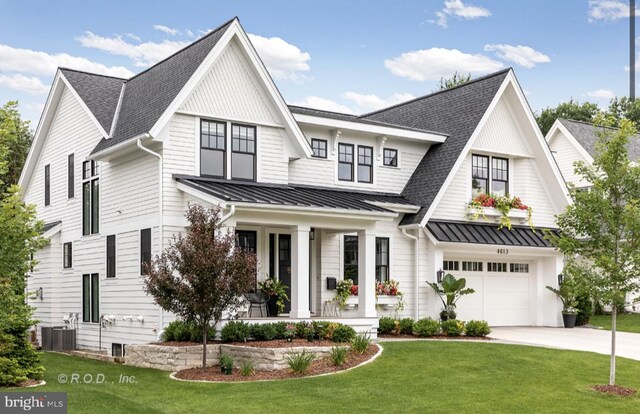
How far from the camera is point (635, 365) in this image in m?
18.6

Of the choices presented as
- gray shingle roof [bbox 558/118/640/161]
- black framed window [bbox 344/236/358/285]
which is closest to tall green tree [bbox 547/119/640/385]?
black framed window [bbox 344/236/358/285]

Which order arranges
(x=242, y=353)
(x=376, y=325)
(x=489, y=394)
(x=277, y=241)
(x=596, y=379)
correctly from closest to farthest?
(x=489, y=394)
(x=596, y=379)
(x=242, y=353)
(x=376, y=325)
(x=277, y=241)

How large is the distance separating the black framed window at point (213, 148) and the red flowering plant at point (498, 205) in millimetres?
8858

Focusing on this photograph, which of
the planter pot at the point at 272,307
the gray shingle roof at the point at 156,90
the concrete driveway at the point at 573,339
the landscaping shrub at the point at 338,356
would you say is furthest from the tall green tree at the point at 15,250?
the concrete driveway at the point at 573,339

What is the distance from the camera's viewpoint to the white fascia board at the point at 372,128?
24.5 meters

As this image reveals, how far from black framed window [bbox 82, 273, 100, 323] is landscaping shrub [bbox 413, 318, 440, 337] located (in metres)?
9.64

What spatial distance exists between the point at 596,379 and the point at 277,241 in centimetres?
1004

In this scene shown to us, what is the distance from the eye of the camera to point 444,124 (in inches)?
1109

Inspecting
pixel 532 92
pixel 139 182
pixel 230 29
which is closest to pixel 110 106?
pixel 139 182

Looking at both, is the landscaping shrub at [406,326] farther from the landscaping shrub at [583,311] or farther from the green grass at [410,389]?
the landscaping shrub at [583,311]

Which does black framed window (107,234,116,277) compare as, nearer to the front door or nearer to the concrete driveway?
the front door

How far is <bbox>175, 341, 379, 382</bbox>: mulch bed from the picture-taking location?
17.0 m

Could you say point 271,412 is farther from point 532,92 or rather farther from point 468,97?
point 532,92

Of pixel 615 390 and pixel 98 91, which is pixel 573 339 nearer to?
pixel 615 390
